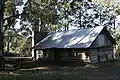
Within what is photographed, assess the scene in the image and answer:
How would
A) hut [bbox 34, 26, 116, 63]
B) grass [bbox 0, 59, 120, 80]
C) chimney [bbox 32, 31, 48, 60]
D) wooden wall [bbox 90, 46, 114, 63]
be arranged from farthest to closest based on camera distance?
chimney [bbox 32, 31, 48, 60]
wooden wall [bbox 90, 46, 114, 63]
hut [bbox 34, 26, 116, 63]
grass [bbox 0, 59, 120, 80]

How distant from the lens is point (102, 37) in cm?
3912

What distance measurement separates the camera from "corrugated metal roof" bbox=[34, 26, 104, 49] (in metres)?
36.6

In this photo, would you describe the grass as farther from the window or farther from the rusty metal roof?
the window

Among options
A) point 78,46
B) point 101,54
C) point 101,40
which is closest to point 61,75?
point 78,46

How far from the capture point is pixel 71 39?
129 ft

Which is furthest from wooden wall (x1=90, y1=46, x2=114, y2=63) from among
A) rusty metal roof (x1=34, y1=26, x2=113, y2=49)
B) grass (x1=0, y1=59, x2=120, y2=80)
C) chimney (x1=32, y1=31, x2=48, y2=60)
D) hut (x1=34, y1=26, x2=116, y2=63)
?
chimney (x1=32, y1=31, x2=48, y2=60)

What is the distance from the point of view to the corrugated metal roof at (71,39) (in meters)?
36.6

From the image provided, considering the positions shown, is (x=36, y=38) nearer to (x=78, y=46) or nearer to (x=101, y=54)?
(x=78, y=46)

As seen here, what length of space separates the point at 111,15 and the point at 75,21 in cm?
964

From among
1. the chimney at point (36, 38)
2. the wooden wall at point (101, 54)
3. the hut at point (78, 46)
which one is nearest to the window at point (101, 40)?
the hut at point (78, 46)

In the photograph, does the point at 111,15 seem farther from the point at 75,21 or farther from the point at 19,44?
the point at 19,44

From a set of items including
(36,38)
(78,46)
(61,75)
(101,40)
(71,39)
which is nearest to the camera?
(61,75)

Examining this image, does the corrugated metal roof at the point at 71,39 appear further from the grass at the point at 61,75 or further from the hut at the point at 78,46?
the grass at the point at 61,75

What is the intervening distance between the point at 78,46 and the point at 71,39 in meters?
3.58
